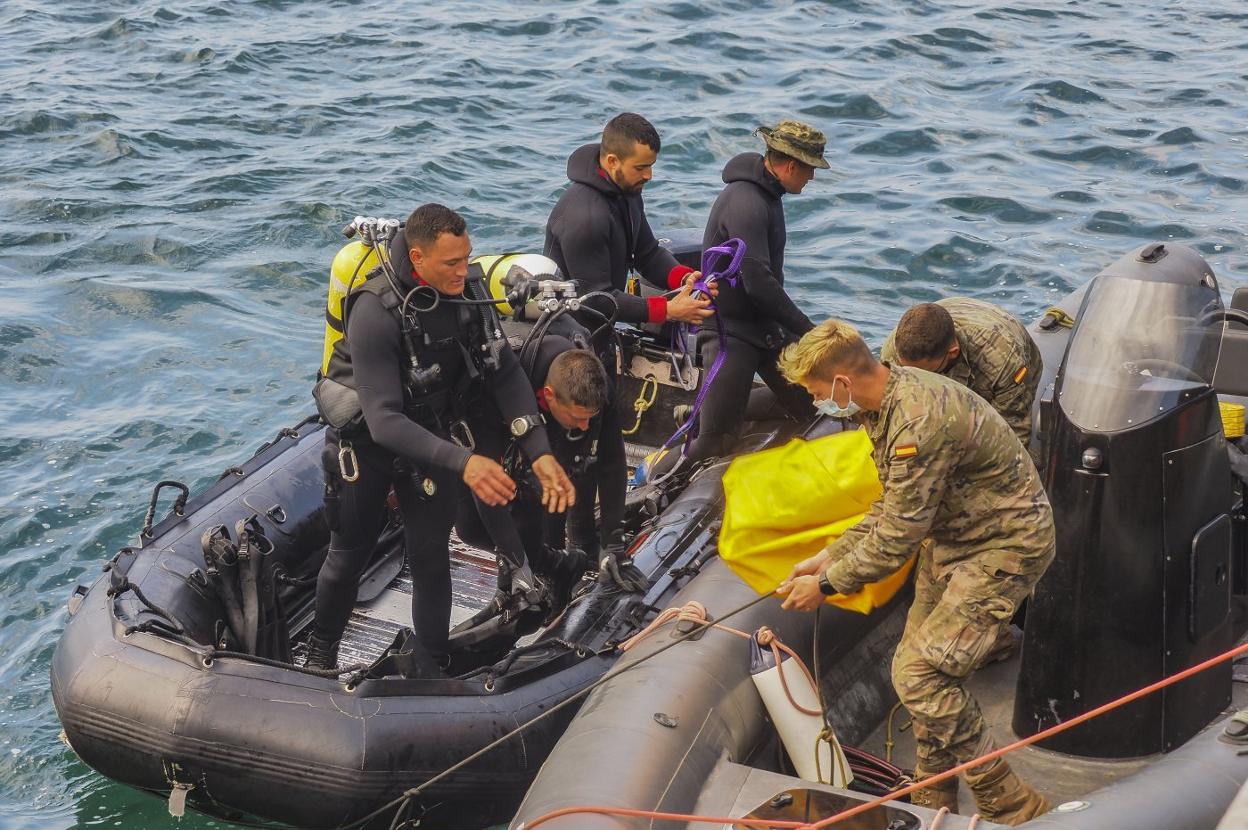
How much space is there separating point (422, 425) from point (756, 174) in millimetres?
1830

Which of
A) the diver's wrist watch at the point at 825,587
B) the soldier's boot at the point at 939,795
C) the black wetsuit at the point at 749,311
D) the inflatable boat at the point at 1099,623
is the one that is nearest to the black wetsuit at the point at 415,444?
the inflatable boat at the point at 1099,623

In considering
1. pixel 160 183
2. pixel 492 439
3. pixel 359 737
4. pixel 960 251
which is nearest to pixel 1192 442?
pixel 492 439

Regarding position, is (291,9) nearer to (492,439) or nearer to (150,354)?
(150,354)

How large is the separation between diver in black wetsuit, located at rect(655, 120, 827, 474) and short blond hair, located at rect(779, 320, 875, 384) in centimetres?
199

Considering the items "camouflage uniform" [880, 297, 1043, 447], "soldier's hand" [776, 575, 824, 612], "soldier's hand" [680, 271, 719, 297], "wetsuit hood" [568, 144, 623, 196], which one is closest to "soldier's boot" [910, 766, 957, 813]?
"soldier's hand" [776, 575, 824, 612]

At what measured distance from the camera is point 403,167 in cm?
1212

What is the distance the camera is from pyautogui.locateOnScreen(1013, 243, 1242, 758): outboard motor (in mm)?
4289

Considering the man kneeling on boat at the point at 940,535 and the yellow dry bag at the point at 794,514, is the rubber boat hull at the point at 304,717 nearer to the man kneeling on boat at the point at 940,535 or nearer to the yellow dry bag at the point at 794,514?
Answer: the yellow dry bag at the point at 794,514

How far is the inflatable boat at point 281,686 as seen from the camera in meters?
4.80

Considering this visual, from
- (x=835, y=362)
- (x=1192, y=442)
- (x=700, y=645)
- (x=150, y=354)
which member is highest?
(x=835, y=362)

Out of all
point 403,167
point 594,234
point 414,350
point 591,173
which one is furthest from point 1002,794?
point 403,167

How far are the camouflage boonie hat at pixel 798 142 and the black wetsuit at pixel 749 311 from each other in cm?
15

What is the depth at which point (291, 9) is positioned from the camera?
51.3 feet

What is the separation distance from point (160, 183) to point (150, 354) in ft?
9.31
